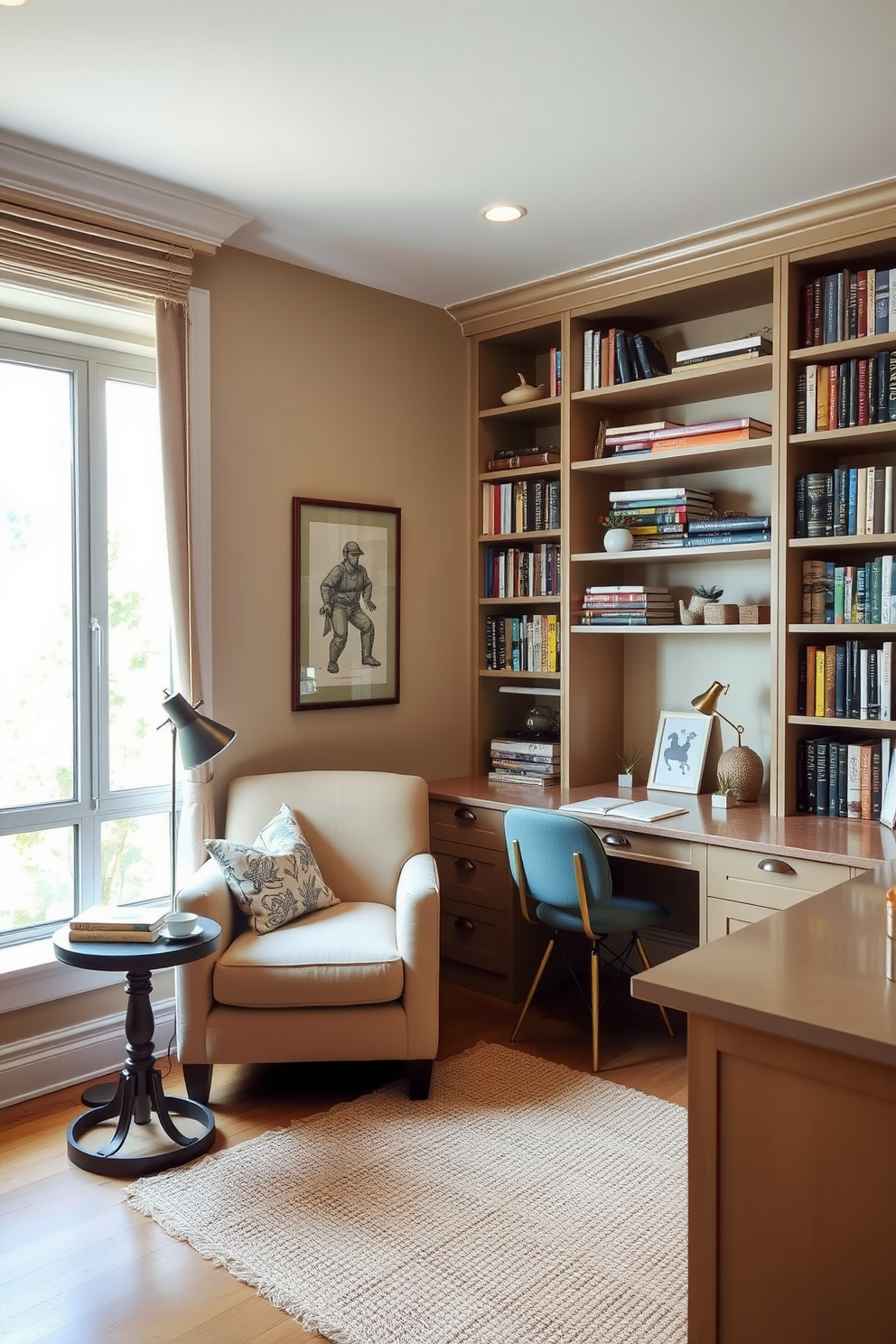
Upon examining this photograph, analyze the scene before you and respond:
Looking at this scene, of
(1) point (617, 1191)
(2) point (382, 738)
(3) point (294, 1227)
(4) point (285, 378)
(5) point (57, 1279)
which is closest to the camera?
(5) point (57, 1279)

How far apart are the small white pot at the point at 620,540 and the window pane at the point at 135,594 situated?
1610 mm

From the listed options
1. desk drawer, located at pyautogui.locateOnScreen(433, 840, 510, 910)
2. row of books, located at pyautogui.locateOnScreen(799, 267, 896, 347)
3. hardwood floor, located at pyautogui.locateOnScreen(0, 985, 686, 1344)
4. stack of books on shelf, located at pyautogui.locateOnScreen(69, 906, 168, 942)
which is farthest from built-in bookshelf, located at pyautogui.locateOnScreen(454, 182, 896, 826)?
stack of books on shelf, located at pyautogui.locateOnScreen(69, 906, 168, 942)

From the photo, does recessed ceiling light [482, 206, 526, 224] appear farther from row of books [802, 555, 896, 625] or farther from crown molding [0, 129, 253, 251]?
row of books [802, 555, 896, 625]

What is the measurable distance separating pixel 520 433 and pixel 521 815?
1.97m

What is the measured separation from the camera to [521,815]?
10.7 feet

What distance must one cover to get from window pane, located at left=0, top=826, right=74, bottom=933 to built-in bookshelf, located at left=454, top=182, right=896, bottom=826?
68.8 inches

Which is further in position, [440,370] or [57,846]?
[440,370]

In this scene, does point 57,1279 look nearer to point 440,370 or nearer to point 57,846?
point 57,846

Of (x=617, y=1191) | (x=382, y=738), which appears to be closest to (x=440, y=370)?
(x=382, y=738)

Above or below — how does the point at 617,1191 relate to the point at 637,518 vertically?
below

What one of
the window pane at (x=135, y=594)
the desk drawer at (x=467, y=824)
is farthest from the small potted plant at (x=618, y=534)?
the window pane at (x=135, y=594)

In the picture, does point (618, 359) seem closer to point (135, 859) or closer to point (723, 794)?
point (723, 794)

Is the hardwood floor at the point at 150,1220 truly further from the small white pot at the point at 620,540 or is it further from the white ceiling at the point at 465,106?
the white ceiling at the point at 465,106

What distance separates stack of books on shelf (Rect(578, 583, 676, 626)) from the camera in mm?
3812
